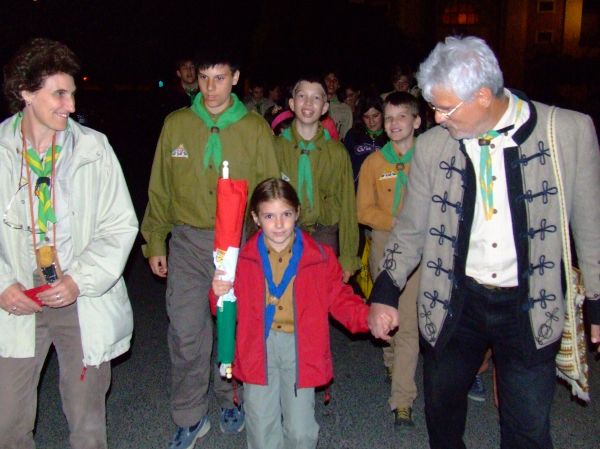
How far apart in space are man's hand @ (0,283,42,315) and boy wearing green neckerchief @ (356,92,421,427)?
241 cm

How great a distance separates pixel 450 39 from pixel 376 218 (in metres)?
1.99

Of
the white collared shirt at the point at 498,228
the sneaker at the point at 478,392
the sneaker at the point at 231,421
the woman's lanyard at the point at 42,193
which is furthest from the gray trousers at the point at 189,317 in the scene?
the sneaker at the point at 478,392

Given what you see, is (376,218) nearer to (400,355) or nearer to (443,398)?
(400,355)

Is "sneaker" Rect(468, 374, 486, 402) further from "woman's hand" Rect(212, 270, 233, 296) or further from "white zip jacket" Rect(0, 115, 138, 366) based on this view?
"white zip jacket" Rect(0, 115, 138, 366)

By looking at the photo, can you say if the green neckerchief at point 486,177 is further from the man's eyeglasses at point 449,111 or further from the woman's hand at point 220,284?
the woman's hand at point 220,284

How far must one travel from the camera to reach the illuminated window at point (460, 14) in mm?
47938

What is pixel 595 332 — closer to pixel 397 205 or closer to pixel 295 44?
pixel 397 205

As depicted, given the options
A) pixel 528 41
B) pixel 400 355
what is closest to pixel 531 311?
pixel 400 355

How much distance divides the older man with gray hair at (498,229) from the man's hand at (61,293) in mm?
1512

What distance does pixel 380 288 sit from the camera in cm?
356

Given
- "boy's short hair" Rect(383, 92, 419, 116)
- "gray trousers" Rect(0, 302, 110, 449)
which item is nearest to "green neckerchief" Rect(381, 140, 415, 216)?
"boy's short hair" Rect(383, 92, 419, 116)

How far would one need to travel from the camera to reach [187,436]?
4480 mm

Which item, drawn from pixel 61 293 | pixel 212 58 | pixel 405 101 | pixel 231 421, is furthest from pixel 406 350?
pixel 61 293

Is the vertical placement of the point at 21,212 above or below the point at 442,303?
above
